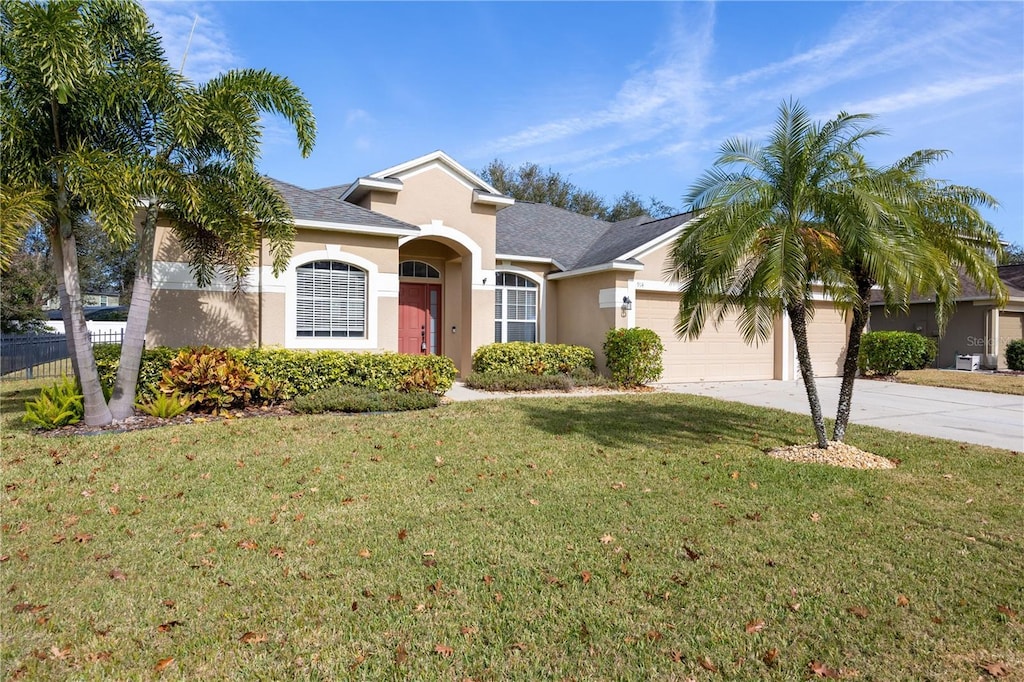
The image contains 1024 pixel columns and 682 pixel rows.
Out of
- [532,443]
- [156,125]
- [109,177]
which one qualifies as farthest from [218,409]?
[532,443]

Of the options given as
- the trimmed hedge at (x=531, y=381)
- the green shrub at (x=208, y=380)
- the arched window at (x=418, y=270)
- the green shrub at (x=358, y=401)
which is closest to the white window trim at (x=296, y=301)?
the green shrub at (x=358, y=401)

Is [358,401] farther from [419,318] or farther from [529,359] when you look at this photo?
[419,318]

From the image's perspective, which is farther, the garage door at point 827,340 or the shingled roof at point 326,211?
the garage door at point 827,340

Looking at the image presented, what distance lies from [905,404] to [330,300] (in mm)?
12449

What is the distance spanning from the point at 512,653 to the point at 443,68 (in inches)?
516

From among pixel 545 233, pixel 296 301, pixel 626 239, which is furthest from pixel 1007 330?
pixel 296 301

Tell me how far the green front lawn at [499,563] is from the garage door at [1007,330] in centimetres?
1751

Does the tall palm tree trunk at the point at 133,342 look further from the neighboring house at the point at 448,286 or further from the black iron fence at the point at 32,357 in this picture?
the black iron fence at the point at 32,357

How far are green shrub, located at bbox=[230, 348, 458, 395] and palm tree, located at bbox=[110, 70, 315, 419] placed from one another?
6.00 ft

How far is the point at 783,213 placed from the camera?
Result: 728 cm

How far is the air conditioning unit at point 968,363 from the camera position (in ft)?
67.4

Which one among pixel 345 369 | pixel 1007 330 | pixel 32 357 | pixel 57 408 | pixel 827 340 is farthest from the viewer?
pixel 1007 330

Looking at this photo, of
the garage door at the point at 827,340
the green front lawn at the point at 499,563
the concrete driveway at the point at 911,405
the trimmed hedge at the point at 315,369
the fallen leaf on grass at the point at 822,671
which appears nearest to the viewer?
the fallen leaf on grass at the point at 822,671

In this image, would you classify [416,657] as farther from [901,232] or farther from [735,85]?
[735,85]
